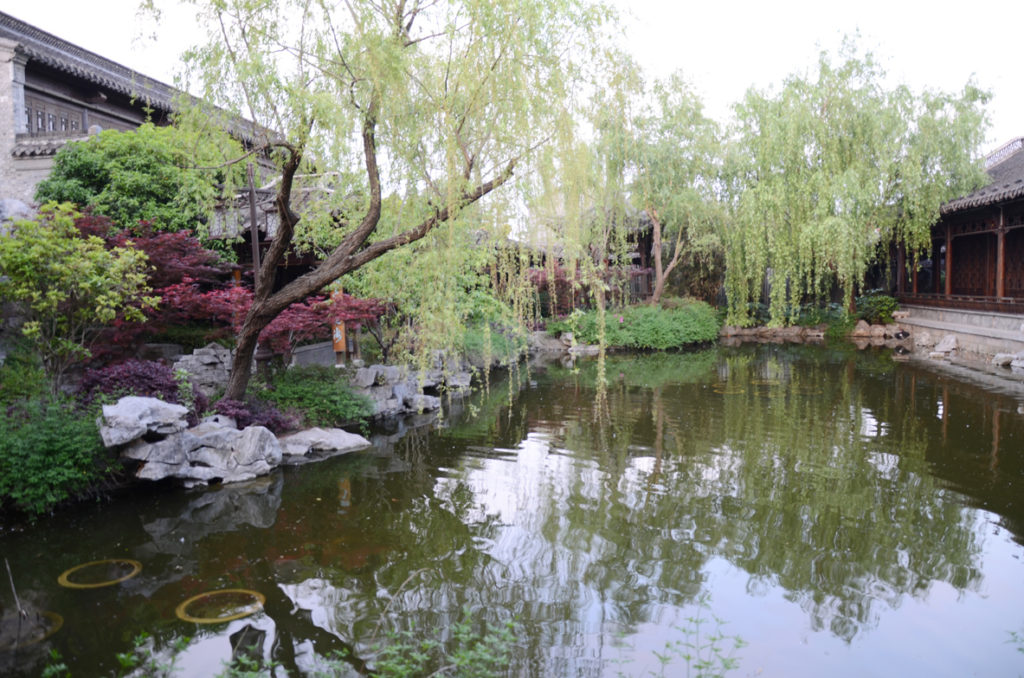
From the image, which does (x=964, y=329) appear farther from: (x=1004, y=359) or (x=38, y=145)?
(x=38, y=145)

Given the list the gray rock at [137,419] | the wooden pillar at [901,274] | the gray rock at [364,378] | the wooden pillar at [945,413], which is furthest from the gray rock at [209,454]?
the wooden pillar at [901,274]

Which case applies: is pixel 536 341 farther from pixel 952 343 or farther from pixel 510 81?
pixel 510 81

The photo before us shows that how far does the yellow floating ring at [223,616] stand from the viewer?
3885 millimetres

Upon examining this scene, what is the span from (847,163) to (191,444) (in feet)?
43.0

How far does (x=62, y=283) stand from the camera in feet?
19.3

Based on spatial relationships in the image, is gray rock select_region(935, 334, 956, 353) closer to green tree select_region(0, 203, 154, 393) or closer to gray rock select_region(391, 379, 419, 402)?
gray rock select_region(391, 379, 419, 402)

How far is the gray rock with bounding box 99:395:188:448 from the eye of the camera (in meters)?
5.54

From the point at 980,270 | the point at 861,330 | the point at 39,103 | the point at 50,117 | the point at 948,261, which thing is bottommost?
the point at 861,330

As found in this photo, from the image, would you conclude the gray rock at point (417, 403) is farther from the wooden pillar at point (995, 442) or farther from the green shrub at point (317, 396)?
the wooden pillar at point (995, 442)

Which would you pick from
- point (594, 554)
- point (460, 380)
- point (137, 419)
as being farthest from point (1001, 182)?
point (137, 419)

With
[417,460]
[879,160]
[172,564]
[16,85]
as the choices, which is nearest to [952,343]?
[879,160]

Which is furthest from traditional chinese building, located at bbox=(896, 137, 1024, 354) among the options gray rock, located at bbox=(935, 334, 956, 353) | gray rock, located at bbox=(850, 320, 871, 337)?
gray rock, located at bbox=(850, 320, 871, 337)

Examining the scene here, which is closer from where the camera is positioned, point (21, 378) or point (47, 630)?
point (47, 630)

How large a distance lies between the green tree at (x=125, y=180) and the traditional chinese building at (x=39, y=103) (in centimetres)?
61
